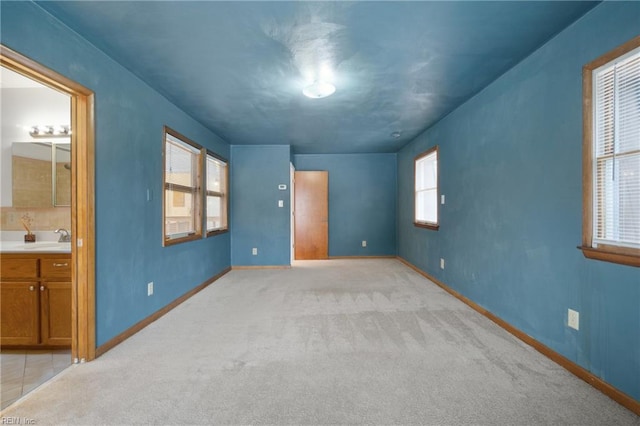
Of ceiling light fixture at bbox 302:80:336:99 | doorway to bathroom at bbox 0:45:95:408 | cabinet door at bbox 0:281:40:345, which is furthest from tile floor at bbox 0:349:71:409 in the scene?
ceiling light fixture at bbox 302:80:336:99

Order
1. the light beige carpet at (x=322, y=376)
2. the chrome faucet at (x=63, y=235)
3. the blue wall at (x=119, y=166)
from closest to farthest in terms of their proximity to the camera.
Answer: the light beige carpet at (x=322, y=376)
the blue wall at (x=119, y=166)
the chrome faucet at (x=63, y=235)

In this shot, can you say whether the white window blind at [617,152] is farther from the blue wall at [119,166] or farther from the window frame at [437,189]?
the blue wall at [119,166]

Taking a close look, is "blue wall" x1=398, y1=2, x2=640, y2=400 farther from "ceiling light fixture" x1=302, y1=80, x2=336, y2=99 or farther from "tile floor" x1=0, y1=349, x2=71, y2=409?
"tile floor" x1=0, y1=349, x2=71, y2=409

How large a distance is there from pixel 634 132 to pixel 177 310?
4.06 meters

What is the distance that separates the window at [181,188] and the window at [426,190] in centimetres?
351

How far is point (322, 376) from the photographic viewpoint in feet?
6.33

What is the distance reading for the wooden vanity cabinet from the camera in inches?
91.5

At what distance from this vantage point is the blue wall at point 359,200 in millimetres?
6703

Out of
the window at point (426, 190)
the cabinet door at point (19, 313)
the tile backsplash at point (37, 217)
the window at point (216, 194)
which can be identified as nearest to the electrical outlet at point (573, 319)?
the window at point (426, 190)

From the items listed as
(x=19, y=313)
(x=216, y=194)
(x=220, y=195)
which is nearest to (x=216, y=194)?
(x=216, y=194)

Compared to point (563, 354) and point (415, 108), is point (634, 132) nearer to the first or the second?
point (563, 354)

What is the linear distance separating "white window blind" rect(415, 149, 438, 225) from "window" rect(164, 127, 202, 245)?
3573 mm

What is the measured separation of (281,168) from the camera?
5531 mm

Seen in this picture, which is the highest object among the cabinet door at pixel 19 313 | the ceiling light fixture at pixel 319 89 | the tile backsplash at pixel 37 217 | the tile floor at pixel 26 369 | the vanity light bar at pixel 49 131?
the ceiling light fixture at pixel 319 89
